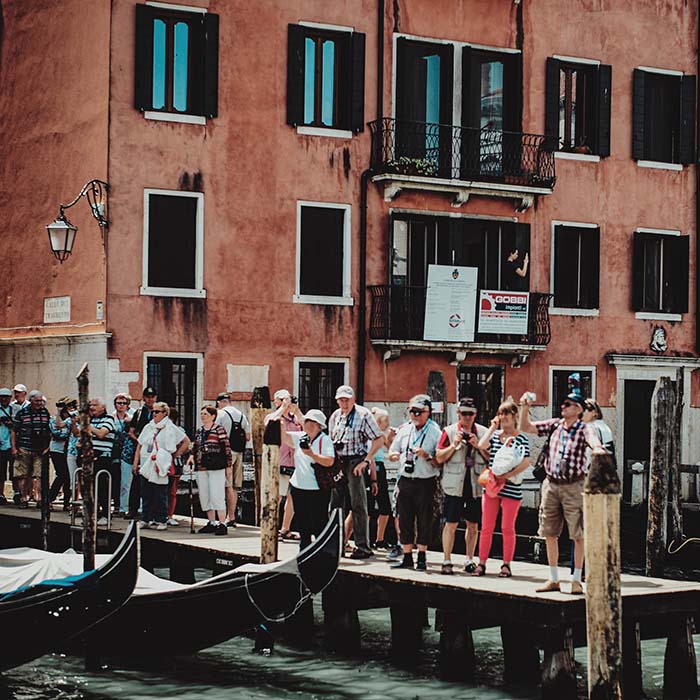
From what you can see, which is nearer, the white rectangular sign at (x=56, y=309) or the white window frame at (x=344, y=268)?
the white rectangular sign at (x=56, y=309)

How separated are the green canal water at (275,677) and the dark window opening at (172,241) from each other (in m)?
8.75

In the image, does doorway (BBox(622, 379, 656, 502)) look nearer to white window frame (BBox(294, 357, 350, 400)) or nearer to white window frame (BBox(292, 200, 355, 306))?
white window frame (BBox(294, 357, 350, 400))

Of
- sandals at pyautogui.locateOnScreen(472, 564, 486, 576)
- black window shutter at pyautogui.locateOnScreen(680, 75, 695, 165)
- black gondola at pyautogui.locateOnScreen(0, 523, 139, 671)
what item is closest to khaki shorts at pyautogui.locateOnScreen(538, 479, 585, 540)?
sandals at pyautogui.locateOnScreen(472, 564, 486, 576)

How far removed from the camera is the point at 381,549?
619 inches

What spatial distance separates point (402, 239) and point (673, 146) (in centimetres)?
540

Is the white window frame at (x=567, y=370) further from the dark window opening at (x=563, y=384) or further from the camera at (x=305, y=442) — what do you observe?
the camera at (x=305, y=442)

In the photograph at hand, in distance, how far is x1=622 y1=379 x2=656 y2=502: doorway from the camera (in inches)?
1054

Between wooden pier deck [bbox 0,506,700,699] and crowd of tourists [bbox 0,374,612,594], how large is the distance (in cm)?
34

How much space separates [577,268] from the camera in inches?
1037

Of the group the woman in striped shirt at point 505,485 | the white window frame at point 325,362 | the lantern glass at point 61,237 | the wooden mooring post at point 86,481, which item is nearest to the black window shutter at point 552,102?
the white window frame at point 325,362

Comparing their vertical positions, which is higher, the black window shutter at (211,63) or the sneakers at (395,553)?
the black window shutter at (211,63)

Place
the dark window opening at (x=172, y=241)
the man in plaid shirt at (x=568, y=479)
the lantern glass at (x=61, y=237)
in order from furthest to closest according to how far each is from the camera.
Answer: the dark window opening at (x=172, y=241), the lantern glass at (x=61, y=237), the man in plaid shirt at (x=568, y=479)

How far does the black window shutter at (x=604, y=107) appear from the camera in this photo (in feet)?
86.0

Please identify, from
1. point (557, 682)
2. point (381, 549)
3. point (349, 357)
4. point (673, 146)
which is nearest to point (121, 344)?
point (349, 357)
